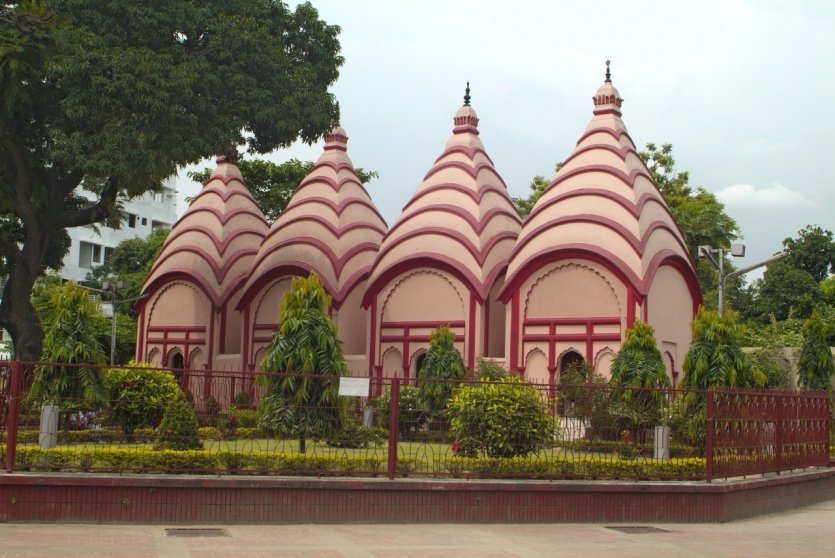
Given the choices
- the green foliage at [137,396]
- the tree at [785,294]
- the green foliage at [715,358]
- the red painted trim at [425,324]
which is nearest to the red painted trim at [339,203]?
the red painted trim at [425,324]

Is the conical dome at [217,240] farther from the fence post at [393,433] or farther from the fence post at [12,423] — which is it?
the fence post at [12,423]

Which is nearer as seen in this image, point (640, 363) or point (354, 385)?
point (354, 385)

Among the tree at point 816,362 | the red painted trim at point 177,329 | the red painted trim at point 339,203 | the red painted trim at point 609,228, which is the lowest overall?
the tree at point 816,362

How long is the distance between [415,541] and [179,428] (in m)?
3.56

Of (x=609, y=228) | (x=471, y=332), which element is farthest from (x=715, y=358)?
(x=471, y=332)

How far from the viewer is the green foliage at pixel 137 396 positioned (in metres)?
14.0

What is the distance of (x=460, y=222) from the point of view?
25.3 metres

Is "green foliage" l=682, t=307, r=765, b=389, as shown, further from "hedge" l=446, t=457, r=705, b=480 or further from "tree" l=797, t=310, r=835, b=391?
"tree" l=797, t=310, r=835, b=391

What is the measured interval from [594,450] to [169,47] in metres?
15.4

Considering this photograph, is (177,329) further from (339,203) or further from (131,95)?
(131,95)

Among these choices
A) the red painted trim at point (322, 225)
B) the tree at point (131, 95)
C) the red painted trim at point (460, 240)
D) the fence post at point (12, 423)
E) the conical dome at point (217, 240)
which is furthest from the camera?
the conical dome at point (217, 240)

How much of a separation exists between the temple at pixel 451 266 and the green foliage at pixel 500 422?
9.79 meters

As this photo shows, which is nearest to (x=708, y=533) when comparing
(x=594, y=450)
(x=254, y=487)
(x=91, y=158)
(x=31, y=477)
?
(x=594, y=450)

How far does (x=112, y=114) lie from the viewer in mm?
22328
